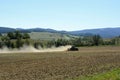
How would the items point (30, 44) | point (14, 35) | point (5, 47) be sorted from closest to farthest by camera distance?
1. point (5, 47)
2. point (30, 44)
3. point (14, 35)

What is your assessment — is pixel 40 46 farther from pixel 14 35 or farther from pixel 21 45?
pixel 14 35

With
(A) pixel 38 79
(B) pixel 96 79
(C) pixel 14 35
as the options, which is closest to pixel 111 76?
(B) pixel 96 79

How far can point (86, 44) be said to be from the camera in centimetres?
14775

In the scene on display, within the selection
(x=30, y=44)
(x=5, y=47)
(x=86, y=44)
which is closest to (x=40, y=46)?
(x=30, y=44)

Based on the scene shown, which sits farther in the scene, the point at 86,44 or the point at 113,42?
the point at 113,42

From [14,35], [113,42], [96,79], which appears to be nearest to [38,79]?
[96,79]

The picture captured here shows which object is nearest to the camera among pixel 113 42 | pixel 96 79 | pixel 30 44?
pixel 96 79

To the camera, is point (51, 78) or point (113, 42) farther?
point (113, 42)

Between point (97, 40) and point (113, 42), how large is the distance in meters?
9.67

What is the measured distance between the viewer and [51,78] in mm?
27328

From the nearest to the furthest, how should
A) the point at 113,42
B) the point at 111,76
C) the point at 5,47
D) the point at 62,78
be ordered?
the point at 111,76 < the point at 62,78 < the point at 5,47 < the point at 113,42

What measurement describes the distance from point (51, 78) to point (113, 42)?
13516cm

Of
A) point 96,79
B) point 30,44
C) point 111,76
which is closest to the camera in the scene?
point 96,79

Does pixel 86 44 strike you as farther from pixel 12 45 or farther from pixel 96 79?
pixel 96 79
